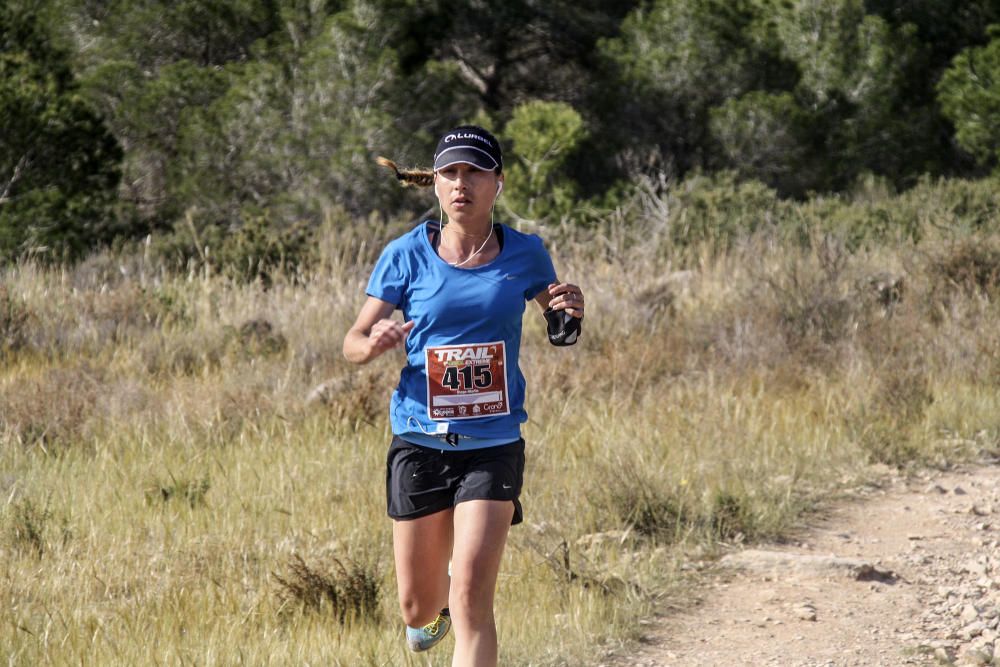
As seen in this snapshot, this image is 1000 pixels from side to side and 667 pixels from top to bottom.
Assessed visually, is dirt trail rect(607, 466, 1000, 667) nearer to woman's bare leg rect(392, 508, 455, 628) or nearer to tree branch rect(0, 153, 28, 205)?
woman's bare leg rect(392, 508, 455, 628)

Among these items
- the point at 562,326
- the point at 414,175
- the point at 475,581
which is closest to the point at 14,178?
the point at 414,175

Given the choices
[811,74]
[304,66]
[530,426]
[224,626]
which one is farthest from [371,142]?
[224,626]

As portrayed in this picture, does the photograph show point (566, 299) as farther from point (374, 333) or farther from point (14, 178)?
point (14, 178)

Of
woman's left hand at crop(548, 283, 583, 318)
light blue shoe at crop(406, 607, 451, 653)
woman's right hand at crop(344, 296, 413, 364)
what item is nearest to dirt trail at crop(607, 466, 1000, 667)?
light blue shoe at crop(406, 607, 451, 653)

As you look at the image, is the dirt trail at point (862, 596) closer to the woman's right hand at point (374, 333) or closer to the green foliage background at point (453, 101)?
the woman's right hand at point (374, 333)

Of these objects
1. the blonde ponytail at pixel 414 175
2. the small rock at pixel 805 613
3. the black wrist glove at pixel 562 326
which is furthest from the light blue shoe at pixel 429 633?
the small rock at pixel 805 613

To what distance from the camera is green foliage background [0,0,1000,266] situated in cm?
1589

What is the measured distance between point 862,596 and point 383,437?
2686 millimetres

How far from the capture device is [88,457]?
670 cm

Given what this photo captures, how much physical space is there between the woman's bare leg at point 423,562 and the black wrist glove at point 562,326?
1.94ft

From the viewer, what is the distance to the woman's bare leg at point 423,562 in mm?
3959

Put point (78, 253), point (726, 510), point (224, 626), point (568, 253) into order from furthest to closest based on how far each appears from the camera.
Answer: point (78, 253) → point (568, 253) → point (726, 510) → point (224, 626)

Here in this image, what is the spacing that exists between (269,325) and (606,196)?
8330 millimetres

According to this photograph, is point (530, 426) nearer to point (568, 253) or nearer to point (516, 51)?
point (568, 253)
